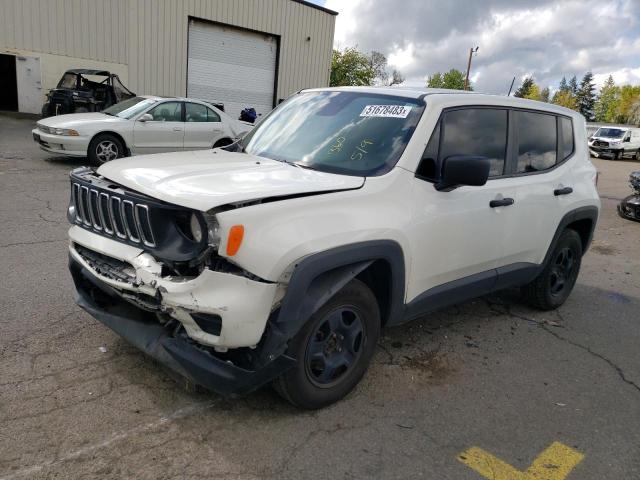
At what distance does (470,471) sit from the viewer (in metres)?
2.69

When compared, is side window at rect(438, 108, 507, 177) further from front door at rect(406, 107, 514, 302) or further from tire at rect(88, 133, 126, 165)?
tire at rect(88, 133, 126, 165)

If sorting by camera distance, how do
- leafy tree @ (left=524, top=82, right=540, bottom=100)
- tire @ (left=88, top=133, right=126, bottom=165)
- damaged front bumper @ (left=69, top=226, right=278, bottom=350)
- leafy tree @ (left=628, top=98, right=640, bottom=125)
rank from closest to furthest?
damaged front bumper @ (left=69, top=226, right=278, bottom=350) < tire @ (left=88, top=133, right=126, bottom=165) < leafy tree @ (left=628, top=98, right=640, bottom=125) < leafy tree @ (left=524, top=82, right=540, bottom=100)

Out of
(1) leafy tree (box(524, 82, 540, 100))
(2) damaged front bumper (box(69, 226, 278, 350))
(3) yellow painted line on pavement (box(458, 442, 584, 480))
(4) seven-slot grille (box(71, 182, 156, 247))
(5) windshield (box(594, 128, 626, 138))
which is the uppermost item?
(1) leafy tree (box(524, 82, 540, 100))

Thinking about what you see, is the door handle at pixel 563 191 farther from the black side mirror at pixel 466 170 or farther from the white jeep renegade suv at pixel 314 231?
the black side mirror at pixel 466 170

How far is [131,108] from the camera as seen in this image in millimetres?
11266

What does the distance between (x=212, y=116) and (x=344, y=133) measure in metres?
9.18

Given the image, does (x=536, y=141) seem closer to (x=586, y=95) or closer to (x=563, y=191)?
(x=563, y=191)

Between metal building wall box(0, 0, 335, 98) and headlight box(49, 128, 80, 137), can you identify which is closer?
headlight box(49, 128, 80, 137)

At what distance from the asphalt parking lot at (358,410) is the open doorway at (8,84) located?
64.1ft

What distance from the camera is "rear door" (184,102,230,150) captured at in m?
11.6

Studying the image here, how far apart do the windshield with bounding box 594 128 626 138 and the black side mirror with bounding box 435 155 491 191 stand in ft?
105

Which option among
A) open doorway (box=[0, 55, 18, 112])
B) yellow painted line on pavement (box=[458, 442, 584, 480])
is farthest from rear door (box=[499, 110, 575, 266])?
open doorway (box=[0, 55, 18, 112])

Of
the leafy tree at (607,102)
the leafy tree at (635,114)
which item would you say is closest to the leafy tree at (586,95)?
the leafy tree at (607,102)

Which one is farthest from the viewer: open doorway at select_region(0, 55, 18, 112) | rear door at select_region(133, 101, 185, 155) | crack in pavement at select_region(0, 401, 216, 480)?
open doorway at select_region(0, 55, 18, 112)
